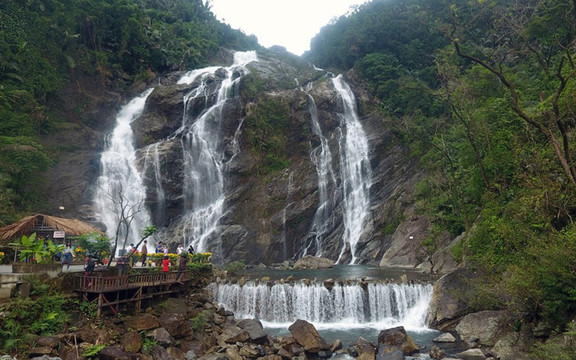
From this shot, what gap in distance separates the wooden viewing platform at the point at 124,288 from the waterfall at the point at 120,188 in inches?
506

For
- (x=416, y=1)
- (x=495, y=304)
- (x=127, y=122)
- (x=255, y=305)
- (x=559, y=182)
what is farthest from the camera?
(x=416, y=1)

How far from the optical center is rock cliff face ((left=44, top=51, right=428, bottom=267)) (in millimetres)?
31188

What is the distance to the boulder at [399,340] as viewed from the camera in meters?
Result: 12.6

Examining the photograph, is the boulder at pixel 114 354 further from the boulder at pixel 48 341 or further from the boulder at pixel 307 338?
the boulder at pixel 307 338

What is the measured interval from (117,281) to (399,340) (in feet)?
32.3

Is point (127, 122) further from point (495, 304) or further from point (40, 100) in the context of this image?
point (495, 304)

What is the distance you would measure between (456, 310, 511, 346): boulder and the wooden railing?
11437mm

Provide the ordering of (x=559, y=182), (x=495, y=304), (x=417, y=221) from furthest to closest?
(x=417, y=221)
(x=495, y=304)
(x=559, y=182)

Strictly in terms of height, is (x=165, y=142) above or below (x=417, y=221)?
above

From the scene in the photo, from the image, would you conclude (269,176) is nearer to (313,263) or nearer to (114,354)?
(313,263)

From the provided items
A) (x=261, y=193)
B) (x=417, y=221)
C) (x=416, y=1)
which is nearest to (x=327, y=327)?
(x=417, y=221)

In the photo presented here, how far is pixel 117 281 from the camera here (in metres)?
13.0

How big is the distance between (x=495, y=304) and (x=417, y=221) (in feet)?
55.8

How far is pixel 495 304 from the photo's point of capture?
1378 centimetres
